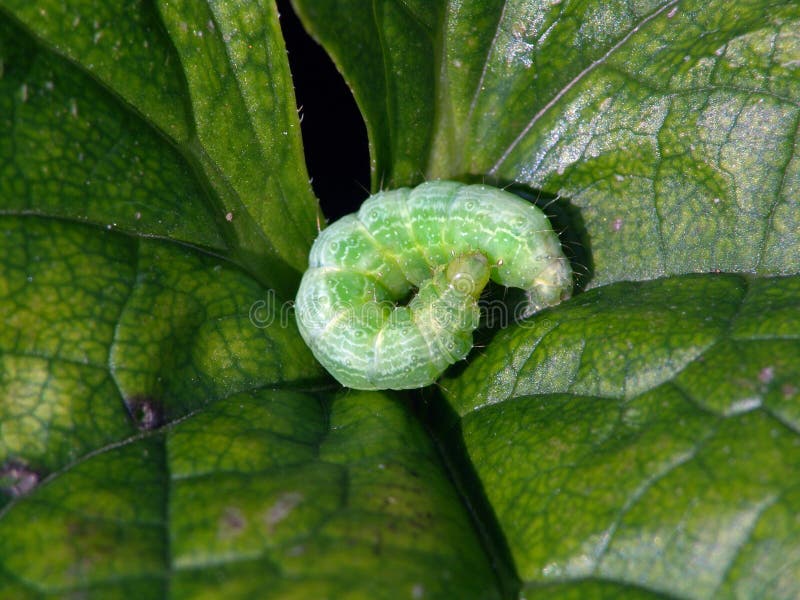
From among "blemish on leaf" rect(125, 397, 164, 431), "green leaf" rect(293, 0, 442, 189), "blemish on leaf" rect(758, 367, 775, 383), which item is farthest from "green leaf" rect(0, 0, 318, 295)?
"blemish on leaf" rect(758, 367, 775, 383)

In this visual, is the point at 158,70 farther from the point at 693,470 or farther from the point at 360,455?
the point at 693,470

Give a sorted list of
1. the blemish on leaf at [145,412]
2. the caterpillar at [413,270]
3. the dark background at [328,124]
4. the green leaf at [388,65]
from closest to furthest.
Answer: the blemish on leaf at [145,412] < the green leaf at [388,65] < the caterpillar at [413,270] < the dark background at [328,124]

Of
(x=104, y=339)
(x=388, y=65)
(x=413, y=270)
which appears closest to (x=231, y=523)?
(x=104, y=339)

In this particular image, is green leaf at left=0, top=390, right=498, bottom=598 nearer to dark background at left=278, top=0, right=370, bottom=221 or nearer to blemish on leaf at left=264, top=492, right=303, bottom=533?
blemish on leaf at left=264, top=492, right=303, bottom=533

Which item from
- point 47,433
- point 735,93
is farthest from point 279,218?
point 735,93

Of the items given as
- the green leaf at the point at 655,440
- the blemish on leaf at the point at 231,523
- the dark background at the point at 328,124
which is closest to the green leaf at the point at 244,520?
the blemish on leaf at the point at 231,523

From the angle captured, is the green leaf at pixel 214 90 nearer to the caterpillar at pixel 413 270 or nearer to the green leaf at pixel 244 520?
the caterpillar at pixel 413 270
